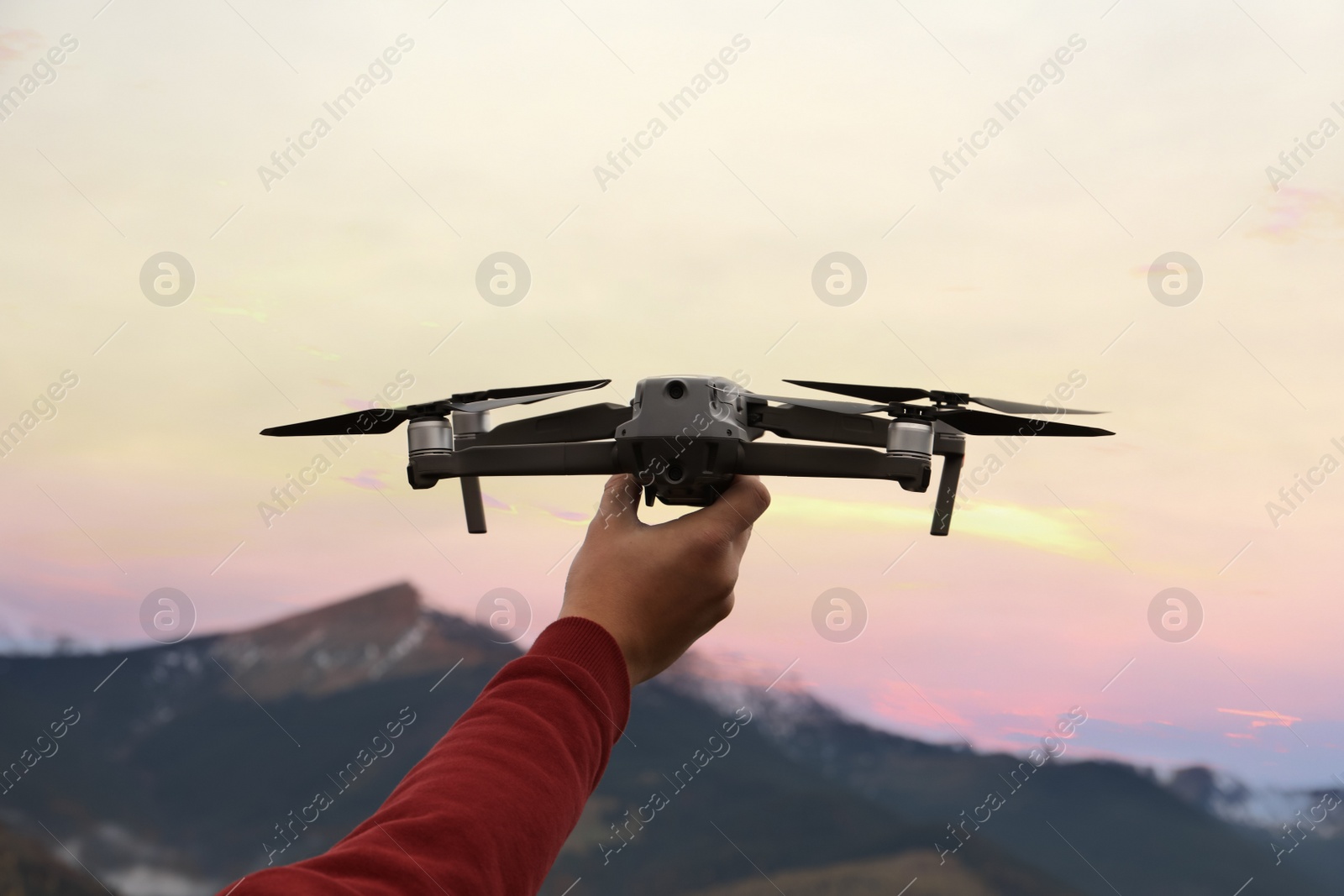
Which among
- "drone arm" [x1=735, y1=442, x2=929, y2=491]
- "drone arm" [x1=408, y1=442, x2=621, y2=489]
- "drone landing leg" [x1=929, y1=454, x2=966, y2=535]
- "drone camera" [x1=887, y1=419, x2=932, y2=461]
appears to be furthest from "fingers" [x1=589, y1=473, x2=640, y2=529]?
"drone landing leg" [x1=929, y1=454, x2=966, y2=535]

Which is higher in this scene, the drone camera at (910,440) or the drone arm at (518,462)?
the drone camera at (910,440)

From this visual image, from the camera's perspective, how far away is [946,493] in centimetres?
428

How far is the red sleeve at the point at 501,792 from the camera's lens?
172 centimetres

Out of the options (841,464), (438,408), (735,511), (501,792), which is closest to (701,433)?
(841,464)

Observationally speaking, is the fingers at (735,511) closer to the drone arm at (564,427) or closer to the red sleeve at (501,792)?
the red sleeve at (501,792)

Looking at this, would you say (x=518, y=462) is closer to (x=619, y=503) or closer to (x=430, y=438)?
(x=430, y=438)

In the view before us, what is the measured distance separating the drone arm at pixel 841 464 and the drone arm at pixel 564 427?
0.74m

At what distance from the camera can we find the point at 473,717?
2.09 metres

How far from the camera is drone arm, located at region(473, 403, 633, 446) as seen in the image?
14.6 ft

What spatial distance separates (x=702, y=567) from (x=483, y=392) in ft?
7.64

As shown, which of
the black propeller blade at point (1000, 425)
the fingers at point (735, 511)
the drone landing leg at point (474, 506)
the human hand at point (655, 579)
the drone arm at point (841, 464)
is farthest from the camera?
the drone landing leg at point (474, 506)

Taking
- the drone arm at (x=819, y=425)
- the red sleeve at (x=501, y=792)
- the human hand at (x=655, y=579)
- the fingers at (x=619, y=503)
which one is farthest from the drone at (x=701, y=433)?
the red sleeve at (x=501, y=792)

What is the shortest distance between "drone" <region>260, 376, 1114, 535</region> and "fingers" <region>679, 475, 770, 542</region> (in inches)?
11.8

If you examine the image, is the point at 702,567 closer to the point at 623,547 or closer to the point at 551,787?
the point at 623,547
